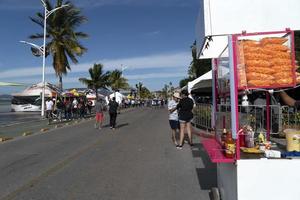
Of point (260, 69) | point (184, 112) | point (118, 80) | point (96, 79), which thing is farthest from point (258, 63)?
point (118, 80)

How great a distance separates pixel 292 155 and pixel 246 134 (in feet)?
3.20

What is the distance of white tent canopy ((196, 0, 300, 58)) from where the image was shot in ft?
16.0

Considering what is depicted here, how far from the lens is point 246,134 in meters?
5.61

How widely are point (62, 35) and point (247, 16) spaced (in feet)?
137

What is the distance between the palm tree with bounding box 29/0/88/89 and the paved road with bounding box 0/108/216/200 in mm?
29572

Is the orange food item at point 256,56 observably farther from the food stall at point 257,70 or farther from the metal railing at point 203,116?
the metal railing at point 203,116

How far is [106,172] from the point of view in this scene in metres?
10.1

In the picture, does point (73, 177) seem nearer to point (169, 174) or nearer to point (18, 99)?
point (169, 174)

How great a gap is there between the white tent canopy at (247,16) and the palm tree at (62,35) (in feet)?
133

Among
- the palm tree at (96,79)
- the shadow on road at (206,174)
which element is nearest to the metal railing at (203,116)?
the shadow on road at (206,174)

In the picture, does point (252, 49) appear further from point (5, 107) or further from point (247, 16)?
point (5, 107)

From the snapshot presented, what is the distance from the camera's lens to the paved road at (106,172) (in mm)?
7934

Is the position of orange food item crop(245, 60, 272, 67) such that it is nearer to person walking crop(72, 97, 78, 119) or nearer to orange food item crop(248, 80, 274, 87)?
orange food item crop(248, 80, 274, 87)

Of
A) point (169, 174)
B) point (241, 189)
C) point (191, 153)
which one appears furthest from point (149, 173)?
point (241, 189)
